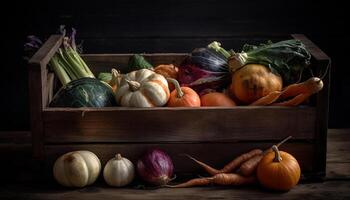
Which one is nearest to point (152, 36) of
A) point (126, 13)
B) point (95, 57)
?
point (126, 13)

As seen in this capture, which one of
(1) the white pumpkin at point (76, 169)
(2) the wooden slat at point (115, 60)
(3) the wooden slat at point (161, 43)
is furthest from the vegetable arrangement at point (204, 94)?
(3) the wooden slat at point (161, 43)

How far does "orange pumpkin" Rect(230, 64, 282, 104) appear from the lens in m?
2.13

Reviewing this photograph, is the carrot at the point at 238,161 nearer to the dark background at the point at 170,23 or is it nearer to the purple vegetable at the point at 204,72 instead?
the purple vegetable at the point at 204,72

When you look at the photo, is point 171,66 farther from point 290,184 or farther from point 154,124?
point 290,184

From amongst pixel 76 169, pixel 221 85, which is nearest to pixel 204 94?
pixel 221 85

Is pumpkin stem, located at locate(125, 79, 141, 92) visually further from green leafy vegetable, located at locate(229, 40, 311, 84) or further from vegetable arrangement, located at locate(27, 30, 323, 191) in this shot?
green leafy vegetable, located at locate(229, 40, 311, 84)

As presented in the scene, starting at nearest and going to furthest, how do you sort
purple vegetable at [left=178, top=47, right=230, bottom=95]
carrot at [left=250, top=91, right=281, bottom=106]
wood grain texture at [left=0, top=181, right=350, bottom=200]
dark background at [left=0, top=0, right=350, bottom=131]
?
wood grain texture at [left=0, top=181, right=350, bottom=200] < carrot at [left=250, top=91, right=281, bottom=106] < purple vegetable at [left=178, top=47, right=230, bottom=95] < dark background at [left=0, top=0, right=350, bottom=131]

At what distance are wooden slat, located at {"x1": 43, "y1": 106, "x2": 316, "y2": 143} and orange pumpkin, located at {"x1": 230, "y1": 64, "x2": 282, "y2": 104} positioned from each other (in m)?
0.08

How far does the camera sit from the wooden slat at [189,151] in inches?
82.7

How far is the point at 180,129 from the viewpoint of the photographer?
2.08 m

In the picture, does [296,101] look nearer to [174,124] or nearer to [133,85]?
[174,124]

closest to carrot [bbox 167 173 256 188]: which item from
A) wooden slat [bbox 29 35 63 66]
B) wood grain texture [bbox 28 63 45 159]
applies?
wood grain texture [bbox 28 63 45 159]

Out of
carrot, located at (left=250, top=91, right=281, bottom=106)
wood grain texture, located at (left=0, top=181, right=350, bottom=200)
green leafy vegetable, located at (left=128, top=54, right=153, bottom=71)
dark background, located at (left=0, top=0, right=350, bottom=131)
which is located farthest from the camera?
dark background, located at (left=0, top=0, right=350, bottom=131)

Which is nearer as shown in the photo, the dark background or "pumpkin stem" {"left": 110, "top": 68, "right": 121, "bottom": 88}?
"pumpkin stem" {"left": 110, "top": 68, "right": 121, "bottom": 88}
